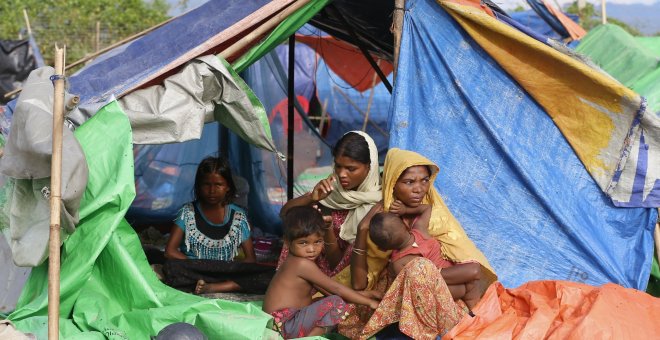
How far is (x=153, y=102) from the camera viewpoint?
167 inches

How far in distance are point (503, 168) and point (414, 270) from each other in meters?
1.15

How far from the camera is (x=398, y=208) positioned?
4.17m

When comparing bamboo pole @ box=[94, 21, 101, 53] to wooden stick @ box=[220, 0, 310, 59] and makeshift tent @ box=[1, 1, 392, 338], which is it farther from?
wooden stick @ box=[220, 0, 310, 59]

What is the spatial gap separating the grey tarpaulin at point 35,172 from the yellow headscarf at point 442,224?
4.56ft

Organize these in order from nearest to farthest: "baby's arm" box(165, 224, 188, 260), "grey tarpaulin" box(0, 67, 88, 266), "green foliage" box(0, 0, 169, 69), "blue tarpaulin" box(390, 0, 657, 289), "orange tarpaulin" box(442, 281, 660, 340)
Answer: "grey tarpaulin" box(0, 67, 88, 266) → "orange tarpaulin" box(442, 281, 660, 340) → "blue tarpaulin" box(390, 0, 657, 289) → "baby's arm" box(165, 224, 188, 260) → "green foliage" box(0, 0, 169, 69)

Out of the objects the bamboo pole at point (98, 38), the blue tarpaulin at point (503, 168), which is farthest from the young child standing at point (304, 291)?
the bamboo pole at point (98, 38)

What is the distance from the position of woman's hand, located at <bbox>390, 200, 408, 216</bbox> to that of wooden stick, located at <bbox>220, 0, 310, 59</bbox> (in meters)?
1.12

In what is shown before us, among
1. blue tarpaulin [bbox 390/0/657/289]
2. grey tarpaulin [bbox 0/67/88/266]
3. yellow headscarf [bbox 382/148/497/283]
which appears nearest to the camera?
grey tarpaulin [bbox 0/67/88/266]

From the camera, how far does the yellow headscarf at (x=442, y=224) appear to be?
414 centimetres

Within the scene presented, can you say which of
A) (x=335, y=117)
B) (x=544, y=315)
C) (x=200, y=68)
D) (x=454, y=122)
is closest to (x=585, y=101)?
(x=454, y=122)

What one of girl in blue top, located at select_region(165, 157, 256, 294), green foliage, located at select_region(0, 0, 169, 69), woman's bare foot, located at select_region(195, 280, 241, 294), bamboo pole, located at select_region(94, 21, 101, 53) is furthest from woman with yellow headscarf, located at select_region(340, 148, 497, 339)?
green foliage, located at select_region(0, 0, 169, 69)

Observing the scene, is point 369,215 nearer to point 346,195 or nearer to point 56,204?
point 346,195

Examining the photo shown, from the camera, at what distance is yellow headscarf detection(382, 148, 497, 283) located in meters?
4.14

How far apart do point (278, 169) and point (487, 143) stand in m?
2.40
